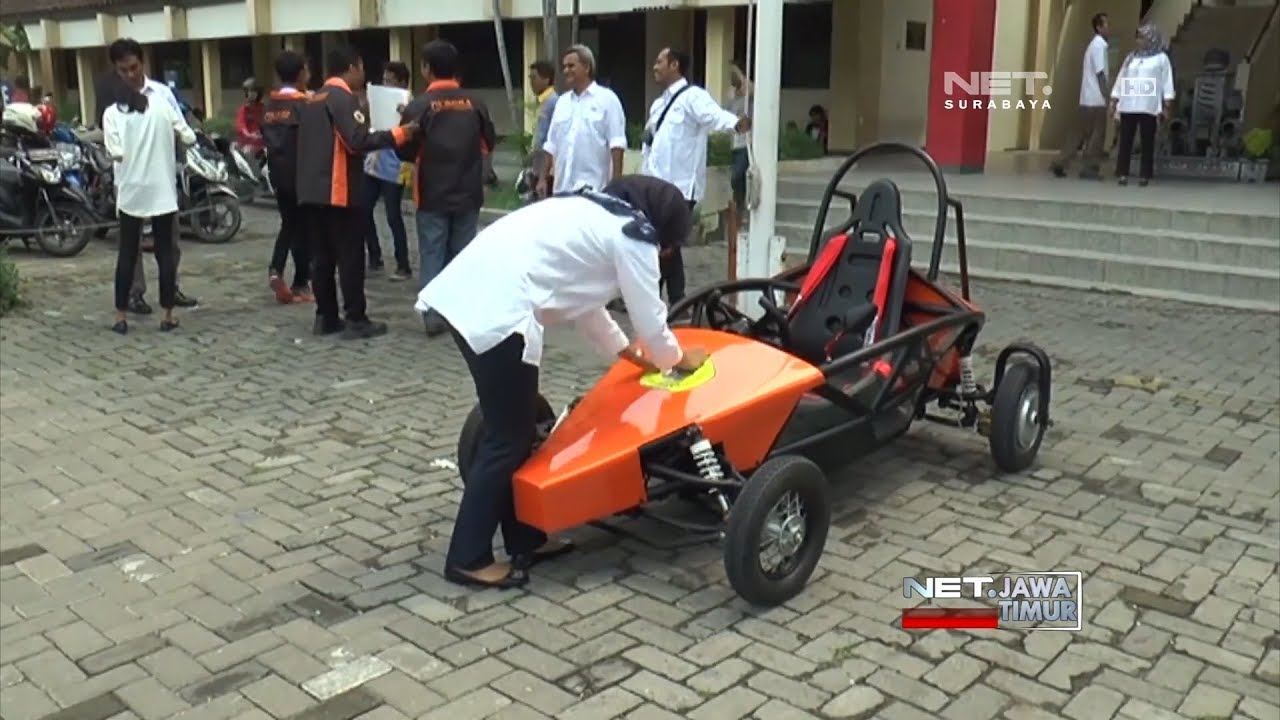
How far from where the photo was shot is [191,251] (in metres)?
12.1

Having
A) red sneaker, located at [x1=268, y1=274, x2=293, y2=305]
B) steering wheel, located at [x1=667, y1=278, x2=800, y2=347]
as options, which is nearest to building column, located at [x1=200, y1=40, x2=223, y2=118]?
red sneaker, located at [x1=268, y1=274, x2=293, y2=305]

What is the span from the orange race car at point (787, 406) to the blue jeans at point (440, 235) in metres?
2.78

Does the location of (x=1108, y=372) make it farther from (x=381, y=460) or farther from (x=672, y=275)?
(x=381, y=460)

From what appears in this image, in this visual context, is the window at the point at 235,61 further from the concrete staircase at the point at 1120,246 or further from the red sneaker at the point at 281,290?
the concrete staircase at the point at 1120,246

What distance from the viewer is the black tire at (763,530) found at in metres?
3.81

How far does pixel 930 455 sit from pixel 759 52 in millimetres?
2688

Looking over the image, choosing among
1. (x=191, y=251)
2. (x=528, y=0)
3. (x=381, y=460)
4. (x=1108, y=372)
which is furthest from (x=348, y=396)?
(x=528, y=0)

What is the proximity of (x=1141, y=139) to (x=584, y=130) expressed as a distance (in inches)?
289

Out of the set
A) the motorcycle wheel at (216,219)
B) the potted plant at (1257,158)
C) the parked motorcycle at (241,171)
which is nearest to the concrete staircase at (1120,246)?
the potted plant at (1257,158)

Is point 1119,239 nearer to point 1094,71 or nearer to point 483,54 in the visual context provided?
point 1094,71

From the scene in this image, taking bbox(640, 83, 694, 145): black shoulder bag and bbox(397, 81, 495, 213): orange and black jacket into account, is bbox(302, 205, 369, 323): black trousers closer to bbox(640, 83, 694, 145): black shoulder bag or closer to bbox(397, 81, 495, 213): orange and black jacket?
bbox(397, 81, 495, 213): orange and black jacket

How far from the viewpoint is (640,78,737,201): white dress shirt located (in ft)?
25.7

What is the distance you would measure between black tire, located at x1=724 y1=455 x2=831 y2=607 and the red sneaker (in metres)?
6.25

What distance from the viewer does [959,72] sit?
14117mm
